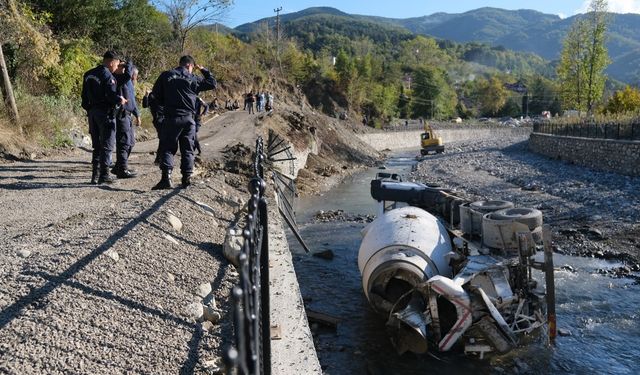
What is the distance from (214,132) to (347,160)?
51.1 ft

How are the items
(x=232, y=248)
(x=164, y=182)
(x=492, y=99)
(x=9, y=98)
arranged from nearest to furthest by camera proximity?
(x=232, y=248) → (x=164, y=182) → (x=9, y=98) → (x=492, y=99)

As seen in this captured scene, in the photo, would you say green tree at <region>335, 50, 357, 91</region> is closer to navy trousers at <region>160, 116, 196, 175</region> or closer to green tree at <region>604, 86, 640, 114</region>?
green tree at <region>604, 86, 640, 114</region>

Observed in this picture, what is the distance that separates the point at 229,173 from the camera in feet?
43.9

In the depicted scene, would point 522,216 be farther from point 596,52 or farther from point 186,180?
point 596,52

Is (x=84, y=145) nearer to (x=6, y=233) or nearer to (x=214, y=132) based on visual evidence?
(x=214, y=132)

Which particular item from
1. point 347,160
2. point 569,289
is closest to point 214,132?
point 347,160

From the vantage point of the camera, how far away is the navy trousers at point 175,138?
8305mm

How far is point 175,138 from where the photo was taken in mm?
8367

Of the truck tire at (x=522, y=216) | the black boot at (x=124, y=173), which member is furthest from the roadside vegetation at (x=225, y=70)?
the truck tire at (x=522, y=216)

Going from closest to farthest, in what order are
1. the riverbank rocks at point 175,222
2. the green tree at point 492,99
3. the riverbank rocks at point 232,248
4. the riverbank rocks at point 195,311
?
the riverbank rocks at point 195,311
the riverbank rocks at point 232,248
the riverbank rocks at point 175,222
the green tree at point 492,99

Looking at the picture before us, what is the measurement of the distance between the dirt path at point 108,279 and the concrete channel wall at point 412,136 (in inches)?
1832

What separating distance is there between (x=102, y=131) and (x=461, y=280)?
5937 millimetres

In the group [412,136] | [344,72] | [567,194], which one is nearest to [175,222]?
[567,194]

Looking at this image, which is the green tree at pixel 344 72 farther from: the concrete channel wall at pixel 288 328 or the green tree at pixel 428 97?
the concrete channel wall at pixel 288 328
